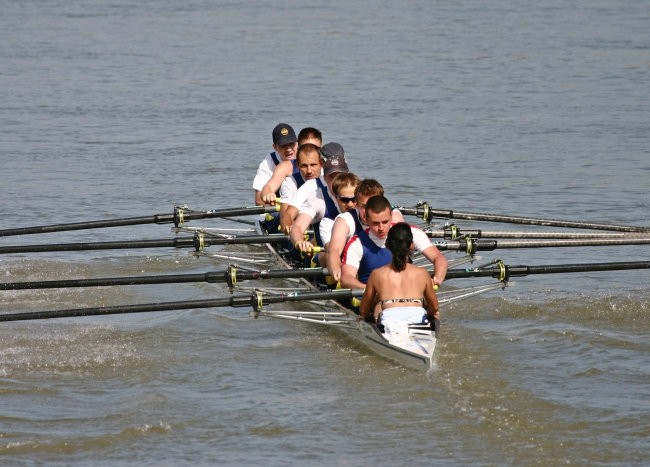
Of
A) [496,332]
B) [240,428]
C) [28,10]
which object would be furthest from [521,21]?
[240,428]

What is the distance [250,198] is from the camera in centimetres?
1761

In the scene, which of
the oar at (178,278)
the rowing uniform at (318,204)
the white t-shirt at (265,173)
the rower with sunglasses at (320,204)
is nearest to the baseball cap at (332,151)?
the rower with sunglasses at (320,204)

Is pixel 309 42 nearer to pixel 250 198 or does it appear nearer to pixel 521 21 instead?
pixel 521 21

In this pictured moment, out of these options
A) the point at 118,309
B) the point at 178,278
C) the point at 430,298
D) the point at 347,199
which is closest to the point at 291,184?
the point at 347,199

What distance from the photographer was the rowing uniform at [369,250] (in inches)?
381

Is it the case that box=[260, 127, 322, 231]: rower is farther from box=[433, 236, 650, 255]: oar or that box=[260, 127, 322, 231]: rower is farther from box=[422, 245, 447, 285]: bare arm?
box=[422, 245, 447, 285]: bare arm

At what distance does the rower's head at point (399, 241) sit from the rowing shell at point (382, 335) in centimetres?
57

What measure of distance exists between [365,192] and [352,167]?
9.76 meters

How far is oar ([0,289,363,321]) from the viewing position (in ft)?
31.4

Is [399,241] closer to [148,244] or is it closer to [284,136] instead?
[148,244]

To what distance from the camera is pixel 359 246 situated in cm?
969

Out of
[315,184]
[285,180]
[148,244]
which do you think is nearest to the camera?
[148,244]

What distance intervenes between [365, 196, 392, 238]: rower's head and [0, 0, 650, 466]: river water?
1.11m

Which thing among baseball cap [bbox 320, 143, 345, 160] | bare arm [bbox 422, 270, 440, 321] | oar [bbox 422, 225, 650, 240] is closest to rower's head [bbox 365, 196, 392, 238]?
bare arm [bbox 422, 270, 440, 321]
